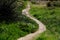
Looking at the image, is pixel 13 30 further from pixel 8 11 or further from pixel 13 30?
pixel 8 11

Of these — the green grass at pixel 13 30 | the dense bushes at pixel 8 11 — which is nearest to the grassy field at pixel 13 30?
the green grass at pixel 13 30

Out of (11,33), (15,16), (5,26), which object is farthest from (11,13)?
(11,33)

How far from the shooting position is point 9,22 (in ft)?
53.6

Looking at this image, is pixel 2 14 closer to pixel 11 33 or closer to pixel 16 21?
pixel 16 21

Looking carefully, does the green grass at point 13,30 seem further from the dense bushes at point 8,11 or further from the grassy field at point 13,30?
the dense bushes at point 8,11

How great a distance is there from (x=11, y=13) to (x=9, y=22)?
2.66 feet

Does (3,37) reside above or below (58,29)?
above

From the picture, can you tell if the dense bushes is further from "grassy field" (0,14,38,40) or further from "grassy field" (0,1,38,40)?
"grassy field" (0,14,38,40)

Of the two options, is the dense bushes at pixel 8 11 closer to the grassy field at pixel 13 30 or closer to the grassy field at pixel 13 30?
the grassy field at pixel 13 30

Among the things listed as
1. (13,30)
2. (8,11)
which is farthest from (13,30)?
(8,11)

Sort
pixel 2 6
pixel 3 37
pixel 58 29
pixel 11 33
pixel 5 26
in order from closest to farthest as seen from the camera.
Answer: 1. pixel 3 37
2. pixel 11 33
3. pixel 5 26
4. pixel 2 6
5. pixel 58 29

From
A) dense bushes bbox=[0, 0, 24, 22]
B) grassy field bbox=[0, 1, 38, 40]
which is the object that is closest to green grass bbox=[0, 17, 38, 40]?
grassy field bbox=[0, 1, 38, 40]

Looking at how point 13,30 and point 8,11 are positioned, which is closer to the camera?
point 13,30

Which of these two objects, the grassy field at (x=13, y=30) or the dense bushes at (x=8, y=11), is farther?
the dense bushes at (x=8, y=11)
